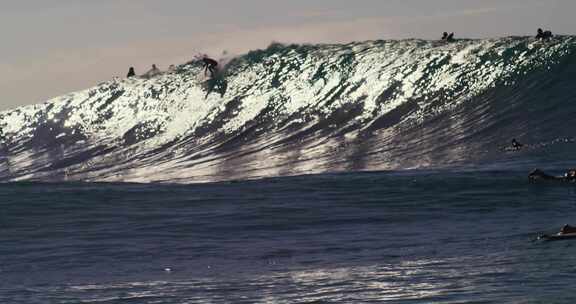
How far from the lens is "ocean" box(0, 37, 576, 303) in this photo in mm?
16250

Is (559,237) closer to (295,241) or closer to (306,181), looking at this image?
(295,241)

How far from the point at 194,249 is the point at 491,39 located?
25419mm

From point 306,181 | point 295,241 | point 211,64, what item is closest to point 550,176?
point 306,181

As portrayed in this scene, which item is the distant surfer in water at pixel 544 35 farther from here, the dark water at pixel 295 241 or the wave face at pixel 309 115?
the dark water at pixel 295 241

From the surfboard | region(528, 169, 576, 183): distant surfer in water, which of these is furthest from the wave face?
the surfboard

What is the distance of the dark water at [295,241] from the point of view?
15.3 meters

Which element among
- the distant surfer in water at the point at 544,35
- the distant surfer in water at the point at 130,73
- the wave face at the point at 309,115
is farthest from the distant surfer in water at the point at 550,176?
the distant surfer in water at the point at 130,73

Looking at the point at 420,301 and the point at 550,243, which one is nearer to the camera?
the point at 420,301

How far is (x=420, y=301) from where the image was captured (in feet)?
46.0

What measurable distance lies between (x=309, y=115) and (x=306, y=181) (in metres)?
13.1

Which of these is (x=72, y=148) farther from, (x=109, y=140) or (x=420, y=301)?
(x=420, y=301)

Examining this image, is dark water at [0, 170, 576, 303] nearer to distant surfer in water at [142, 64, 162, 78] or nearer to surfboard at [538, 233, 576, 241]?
surfboard at [538, 233, 576, 241]

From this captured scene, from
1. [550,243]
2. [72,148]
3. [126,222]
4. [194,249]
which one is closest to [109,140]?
[72,148]

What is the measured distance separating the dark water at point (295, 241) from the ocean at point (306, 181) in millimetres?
62
